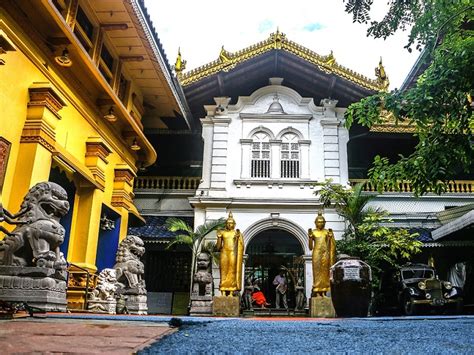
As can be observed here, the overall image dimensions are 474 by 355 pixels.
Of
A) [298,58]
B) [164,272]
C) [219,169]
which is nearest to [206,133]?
[219,169]

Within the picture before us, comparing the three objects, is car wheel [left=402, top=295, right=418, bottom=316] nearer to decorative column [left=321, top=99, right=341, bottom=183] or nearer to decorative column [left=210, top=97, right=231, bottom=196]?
decorative column [left=321, top=99, right=341, bottom=183]

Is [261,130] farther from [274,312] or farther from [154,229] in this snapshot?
[274,312]

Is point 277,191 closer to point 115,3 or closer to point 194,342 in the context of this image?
point 115,3

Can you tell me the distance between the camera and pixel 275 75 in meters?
14.8

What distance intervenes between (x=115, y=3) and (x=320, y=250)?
618cm

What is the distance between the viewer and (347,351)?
1.95 metres

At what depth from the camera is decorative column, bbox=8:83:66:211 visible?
655cm

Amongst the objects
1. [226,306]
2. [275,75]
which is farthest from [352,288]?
[275,75]

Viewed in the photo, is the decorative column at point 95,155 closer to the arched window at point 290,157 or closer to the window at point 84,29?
the window at point 84,29

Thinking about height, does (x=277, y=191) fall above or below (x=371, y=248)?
above

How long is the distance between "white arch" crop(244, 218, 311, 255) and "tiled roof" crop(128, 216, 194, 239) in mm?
2021

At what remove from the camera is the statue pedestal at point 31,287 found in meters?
4.64

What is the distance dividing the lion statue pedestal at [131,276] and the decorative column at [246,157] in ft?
17.1

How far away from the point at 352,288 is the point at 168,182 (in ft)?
27.9
